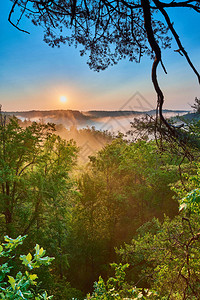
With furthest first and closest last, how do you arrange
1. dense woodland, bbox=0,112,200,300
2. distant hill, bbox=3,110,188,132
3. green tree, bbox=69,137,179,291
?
green tree, bbox=69,137,179,291 < dense woodland, bbox=0,112,200,300 < distant hill, bbox=3,110,188,132

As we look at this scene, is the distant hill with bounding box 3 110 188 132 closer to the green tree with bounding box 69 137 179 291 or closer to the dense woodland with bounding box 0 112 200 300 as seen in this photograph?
the dense woodland with bounding box 0 112 200 300

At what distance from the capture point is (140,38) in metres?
2.35

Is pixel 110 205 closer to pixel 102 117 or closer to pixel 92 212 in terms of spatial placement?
pixel 92 212

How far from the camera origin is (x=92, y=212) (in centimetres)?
1672

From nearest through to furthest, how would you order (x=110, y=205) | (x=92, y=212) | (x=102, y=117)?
(x=102, y=117) → (x=92, y=212) → (x=110, y=205)

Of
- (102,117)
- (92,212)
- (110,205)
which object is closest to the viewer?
(102,117)

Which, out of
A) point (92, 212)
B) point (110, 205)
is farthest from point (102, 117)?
point (110, 205)

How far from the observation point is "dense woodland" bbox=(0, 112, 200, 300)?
683 cm

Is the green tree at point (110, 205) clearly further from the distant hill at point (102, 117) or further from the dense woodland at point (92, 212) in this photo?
the distant hill at point (102, 117)

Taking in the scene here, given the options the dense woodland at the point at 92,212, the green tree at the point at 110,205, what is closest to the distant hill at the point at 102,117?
the dense woodland at the point at 92,212

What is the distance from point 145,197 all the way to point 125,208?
2.72 meters

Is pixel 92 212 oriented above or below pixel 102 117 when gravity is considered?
below

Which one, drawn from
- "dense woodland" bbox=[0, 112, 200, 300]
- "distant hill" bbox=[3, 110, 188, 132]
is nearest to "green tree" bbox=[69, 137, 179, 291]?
"dense woodland" bbox=[0, 112, 200, 300]

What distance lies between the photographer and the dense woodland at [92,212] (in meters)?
6.83
